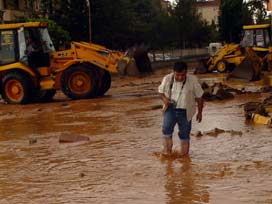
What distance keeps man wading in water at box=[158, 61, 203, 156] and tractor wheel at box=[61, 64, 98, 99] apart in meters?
12.1

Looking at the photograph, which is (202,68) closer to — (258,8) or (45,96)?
(45,96)

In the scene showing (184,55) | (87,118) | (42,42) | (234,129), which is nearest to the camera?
(234,129)

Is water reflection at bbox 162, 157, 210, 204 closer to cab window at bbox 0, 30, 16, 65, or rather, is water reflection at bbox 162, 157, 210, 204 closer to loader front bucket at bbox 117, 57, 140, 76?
cab window at bbox 0, 30, 16, 65

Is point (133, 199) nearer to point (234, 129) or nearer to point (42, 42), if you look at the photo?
point (234, 129)

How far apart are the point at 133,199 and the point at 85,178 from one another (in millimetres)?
1420

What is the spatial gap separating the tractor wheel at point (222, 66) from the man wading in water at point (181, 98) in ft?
87.1

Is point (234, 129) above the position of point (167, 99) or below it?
below

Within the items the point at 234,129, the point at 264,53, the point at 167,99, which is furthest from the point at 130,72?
the point at 167,99

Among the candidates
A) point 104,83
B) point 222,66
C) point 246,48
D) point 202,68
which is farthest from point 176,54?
point 104,83

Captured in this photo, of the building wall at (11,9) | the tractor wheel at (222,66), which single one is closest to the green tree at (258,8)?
the building wall at (11,9)

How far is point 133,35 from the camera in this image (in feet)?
157

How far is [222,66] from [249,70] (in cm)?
838

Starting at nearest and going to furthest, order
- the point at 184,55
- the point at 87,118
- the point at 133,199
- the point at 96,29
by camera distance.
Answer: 1. the point at 133,199
2. the point at 87,118
3. the point at 96,29
4. the point at 184,55

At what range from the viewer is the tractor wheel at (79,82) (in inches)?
857
